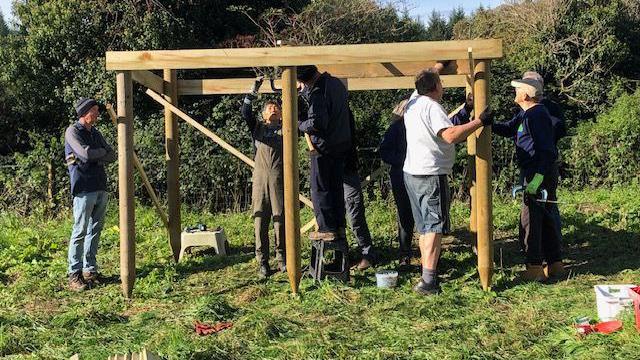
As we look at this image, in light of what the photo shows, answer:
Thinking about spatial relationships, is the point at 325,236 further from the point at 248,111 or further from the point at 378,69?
the point at 378,69

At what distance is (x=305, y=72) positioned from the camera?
17.5 feet

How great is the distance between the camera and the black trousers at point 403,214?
19.5 feet

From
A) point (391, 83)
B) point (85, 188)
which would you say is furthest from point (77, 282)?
point (391, 83)

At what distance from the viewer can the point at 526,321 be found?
4.26m

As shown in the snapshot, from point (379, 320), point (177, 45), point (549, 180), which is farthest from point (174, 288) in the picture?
point (177, 45)

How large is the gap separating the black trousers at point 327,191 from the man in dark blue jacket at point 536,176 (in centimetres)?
160

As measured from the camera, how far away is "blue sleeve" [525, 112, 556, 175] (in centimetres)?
506

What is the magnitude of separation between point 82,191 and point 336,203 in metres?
2.37

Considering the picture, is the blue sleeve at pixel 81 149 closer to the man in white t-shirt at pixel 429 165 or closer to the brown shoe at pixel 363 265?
the brown shoe at pixel 363 265

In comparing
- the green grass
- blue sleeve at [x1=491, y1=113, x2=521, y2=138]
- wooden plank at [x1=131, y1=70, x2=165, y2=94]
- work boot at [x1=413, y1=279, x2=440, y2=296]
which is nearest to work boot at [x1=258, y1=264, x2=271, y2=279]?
the green grass

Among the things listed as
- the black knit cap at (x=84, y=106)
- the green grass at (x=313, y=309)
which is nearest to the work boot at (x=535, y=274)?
the green grass at (x=313, y=309)

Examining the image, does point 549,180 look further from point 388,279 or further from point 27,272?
point 27,272

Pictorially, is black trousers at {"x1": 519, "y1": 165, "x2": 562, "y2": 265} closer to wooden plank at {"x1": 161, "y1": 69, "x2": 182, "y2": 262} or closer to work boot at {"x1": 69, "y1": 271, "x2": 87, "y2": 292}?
wooden plank at {"x1": 161, "y1": 69, "x2": 182, "y2": 262}

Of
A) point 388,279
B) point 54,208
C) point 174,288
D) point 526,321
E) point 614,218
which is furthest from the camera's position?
point 54,208
